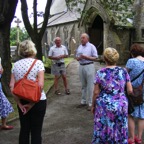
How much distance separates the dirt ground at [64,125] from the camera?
5941 millimetres

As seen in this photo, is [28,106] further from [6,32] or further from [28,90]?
[6,32]

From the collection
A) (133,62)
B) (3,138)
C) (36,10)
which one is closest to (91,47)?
(133,62)

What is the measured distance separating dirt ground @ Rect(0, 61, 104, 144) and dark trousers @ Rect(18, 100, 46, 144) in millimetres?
1423

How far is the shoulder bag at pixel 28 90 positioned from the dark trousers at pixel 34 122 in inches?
7.5

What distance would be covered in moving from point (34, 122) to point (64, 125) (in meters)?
2.67

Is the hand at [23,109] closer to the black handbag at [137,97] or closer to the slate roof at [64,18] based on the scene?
the black handbag at [137,97]

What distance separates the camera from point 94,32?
27.5 metres

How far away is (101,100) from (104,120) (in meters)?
0.32

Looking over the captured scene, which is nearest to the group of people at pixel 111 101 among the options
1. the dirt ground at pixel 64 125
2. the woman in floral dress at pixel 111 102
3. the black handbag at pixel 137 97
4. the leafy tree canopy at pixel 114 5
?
the woman in floral dress at pixel 111 102

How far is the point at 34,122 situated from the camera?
14.3 ft

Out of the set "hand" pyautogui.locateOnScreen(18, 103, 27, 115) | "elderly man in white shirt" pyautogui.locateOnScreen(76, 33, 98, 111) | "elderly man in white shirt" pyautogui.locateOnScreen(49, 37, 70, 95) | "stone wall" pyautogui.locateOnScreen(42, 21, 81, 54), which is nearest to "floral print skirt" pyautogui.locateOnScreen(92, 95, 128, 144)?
"hand" pyautogui.locateOnScreen(18, 103, 27, 115)

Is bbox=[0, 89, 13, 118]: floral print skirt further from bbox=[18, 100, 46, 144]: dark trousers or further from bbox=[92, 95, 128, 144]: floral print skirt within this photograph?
bbox=[92, 95, 128, 144]: floral print skirt

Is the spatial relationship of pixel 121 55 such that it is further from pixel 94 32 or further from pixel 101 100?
pixel 101 100

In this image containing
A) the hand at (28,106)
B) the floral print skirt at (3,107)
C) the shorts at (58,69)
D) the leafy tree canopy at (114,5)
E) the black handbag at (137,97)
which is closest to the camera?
the hand at (28,106)
